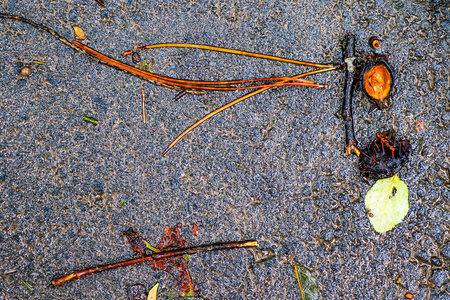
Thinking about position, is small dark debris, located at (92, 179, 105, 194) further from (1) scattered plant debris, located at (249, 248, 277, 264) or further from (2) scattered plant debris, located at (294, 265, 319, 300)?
(2) scattered plant debris, located at (294, 265, 319, 300)

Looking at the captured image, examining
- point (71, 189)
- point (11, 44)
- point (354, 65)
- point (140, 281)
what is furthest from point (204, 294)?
point (11, 44)

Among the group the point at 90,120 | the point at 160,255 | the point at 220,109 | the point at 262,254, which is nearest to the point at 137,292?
the point at 160,255

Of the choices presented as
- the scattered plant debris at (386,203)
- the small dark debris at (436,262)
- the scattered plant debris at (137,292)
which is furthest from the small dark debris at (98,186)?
the small dark debris at (436,262)

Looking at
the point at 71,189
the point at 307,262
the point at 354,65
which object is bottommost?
the point at 307,262

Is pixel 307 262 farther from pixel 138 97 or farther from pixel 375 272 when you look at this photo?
pixel 138 97

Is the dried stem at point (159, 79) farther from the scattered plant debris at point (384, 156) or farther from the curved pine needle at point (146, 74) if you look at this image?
the scattered plant debris at point (384, 156)

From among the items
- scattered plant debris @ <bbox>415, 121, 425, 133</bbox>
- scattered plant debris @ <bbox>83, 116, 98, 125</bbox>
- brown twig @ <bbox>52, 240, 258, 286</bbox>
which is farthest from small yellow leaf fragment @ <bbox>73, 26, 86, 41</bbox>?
scattered plant debris @ <bbox>415, 121, 425, 133</bbox>

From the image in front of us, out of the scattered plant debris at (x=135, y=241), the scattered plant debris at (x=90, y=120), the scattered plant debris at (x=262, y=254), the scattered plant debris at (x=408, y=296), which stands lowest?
the scattered plant debris at (x=408, y=296)
